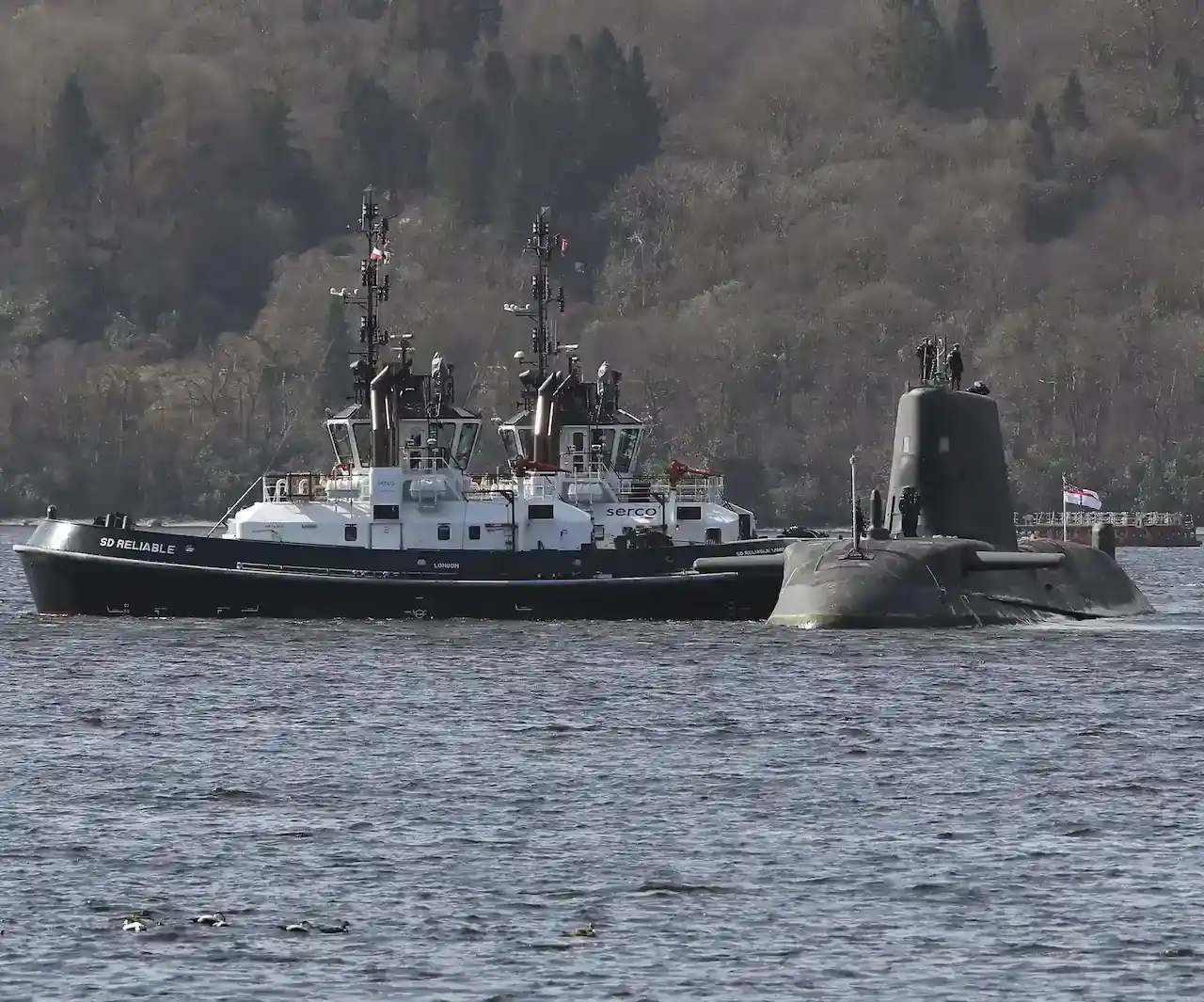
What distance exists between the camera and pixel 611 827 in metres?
40.1

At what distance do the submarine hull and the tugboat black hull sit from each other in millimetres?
4085

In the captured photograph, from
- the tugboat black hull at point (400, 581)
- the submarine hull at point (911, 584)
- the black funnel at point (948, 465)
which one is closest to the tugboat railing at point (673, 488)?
the tugboat black hull at point (400, 581)

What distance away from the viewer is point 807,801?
42.7m

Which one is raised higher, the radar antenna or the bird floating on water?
the radar antenna

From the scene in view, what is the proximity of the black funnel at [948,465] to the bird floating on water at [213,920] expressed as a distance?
43.6 meters

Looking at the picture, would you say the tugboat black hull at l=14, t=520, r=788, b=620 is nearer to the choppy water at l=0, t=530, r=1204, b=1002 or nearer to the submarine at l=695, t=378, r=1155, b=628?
the submarine at l=695, t=378, r=1155, b=628

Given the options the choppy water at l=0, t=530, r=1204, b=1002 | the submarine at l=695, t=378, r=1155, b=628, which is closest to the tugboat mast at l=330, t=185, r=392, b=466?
the submarine at l=695, t=378, r=1155, b=628

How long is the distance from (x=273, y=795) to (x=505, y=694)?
17.0m

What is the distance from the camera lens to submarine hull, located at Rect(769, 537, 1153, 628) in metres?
70.1

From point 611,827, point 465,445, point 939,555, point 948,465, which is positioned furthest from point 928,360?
point 611,827

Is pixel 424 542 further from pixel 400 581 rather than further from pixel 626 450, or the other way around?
pixel 626 450

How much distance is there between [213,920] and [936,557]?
40.2 metres

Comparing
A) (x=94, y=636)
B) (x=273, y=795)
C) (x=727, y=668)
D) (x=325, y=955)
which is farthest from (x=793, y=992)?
(x=94, y=636)

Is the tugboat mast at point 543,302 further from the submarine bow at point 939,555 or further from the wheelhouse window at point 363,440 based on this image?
the submarine bow at point 939,555
